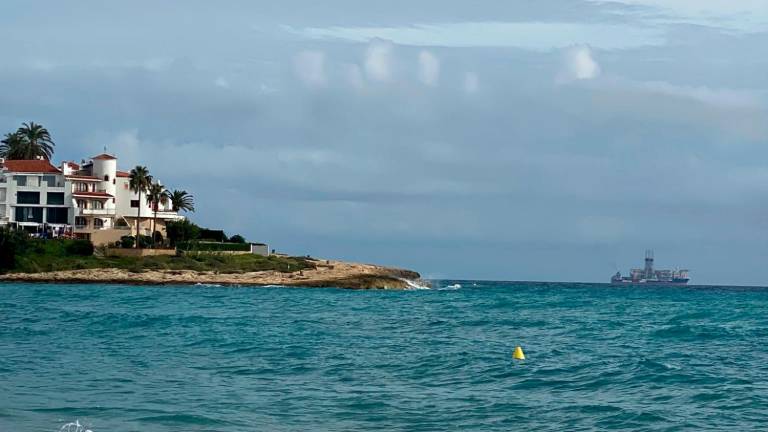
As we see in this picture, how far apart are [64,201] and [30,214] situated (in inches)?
200

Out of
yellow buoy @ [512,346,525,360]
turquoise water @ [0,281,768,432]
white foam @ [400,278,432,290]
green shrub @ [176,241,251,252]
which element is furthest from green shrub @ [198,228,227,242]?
yellow buoy @ [512,346,525,360]

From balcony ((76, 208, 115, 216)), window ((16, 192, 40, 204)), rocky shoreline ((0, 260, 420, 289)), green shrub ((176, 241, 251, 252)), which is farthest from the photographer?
window ((16, 192, 40, 204))

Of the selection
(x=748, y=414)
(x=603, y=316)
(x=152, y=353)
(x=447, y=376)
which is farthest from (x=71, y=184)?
(x=748, y=414)

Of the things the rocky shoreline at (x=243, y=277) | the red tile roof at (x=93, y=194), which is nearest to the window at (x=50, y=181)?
the red tile roof at (x=93, y=194)

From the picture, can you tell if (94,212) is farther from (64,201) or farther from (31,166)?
(31,166)

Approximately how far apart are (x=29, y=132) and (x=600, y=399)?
417 ft

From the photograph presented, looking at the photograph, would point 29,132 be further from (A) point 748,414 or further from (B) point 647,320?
→ (A) point 748,414

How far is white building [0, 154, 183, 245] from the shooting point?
121125 mm

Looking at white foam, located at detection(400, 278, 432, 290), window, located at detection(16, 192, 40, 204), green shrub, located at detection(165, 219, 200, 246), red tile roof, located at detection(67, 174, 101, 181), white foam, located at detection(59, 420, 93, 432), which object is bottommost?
white foam, located at detection(59, 420, 93, 432)

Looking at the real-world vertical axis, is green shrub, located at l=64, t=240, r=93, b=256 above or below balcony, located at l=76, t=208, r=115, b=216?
below

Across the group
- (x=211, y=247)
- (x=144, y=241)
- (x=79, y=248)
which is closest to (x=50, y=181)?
(x=79, y=248)

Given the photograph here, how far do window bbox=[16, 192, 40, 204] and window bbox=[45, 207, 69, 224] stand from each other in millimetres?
1832

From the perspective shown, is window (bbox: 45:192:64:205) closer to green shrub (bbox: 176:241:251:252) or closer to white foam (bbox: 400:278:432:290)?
green shrub (bbox: 176:241:251:252)

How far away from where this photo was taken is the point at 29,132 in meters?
139
